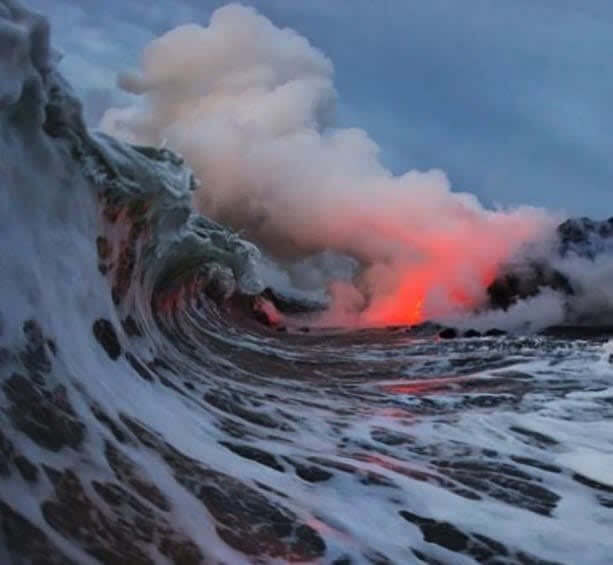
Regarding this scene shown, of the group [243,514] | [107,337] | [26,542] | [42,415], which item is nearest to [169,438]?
[107,337]

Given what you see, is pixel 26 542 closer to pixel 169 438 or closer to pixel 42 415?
pixel 42 415

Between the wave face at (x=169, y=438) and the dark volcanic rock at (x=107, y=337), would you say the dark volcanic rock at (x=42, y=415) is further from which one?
the dark volcanic rock at (x=107, y=337)

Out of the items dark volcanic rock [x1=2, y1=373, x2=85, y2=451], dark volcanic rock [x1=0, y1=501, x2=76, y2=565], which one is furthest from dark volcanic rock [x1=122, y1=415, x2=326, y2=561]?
dark volcanic rock [x1=0, y1=501, x2=76, y2=565]

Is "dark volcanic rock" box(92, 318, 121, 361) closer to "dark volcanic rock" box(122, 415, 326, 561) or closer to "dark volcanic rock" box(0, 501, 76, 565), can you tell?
"dark volcanic rock" box(122, 415, 326, 561)

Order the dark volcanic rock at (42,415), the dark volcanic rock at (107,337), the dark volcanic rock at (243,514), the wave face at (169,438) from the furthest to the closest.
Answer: the dark volcanic rock at (107,337) → the dark volcanic rock at (243,514) → the dark volcanic rock at (42,415) → the wave face at (169,438)

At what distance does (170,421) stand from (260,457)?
43.5 inches

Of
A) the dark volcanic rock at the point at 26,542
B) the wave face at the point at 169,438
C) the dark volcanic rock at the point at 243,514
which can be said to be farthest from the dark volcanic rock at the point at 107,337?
the dark volcanic rock at the point at 26,542

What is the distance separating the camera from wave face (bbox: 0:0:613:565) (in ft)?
16.5

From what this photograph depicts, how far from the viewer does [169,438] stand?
24.4ft

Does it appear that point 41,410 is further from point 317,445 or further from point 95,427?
point 317,445

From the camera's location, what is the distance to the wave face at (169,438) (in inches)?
198

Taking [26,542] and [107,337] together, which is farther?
[107,337]

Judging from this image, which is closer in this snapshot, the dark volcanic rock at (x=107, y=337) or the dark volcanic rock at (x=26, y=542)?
the dark volcanic rock at (x=26, y=542)

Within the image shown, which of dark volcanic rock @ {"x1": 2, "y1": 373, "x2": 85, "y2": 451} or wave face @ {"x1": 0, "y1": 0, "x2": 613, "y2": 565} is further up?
wave face @ {"x1": 0, "y1": 0, "x2": 613, "y2": 565}
